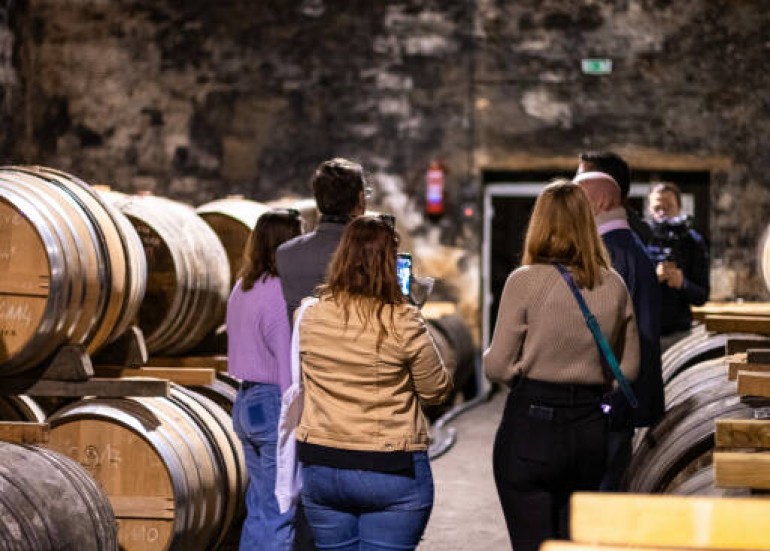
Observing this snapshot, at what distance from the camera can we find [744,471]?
3.53 m

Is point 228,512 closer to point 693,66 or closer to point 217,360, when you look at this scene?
point 217,360

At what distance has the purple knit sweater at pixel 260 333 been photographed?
5.22 m

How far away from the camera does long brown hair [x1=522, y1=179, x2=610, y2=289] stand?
150 inches

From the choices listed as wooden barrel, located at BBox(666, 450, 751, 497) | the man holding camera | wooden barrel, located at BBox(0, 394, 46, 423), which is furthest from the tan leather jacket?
the man holding camera

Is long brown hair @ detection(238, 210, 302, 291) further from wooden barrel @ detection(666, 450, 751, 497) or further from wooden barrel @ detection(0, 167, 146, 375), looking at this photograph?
wooden barrel @ detection(666, 450, 751, 497)

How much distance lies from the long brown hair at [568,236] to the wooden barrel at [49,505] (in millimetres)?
1604

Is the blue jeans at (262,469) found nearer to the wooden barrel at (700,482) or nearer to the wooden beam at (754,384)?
the wooden barrel at (700,482)

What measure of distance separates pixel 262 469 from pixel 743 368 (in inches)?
69.0

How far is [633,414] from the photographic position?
4148 mm

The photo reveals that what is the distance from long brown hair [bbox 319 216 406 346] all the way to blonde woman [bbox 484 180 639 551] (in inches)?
13.0

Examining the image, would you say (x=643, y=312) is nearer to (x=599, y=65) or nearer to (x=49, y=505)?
(x=49, y=505)

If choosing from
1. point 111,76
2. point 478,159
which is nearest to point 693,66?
point 478,159

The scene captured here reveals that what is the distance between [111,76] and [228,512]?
8877 mm

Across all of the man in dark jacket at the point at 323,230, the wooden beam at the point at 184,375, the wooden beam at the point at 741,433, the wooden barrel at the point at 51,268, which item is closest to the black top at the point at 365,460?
the wooden beam at the point at 741,433
